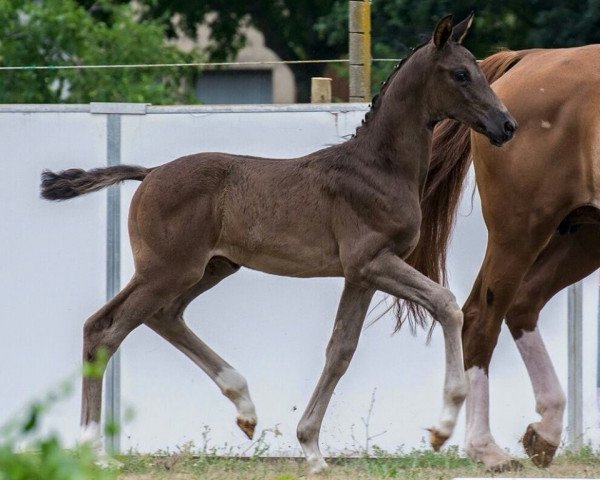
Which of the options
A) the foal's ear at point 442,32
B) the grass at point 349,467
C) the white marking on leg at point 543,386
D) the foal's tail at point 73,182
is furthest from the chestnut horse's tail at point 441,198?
the foal's tail at point 73,182

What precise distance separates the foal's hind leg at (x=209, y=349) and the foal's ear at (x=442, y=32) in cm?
122

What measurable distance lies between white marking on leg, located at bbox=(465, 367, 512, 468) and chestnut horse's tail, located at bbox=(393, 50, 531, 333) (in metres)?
0.35

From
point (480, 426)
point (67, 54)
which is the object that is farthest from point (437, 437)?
point (67, 54)

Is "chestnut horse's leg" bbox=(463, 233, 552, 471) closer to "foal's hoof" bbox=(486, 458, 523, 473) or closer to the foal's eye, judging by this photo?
"foal's hoof" bbox=(486, 458, 523, 473)

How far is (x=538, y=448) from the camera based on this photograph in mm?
5328

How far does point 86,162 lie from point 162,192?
1314 mm

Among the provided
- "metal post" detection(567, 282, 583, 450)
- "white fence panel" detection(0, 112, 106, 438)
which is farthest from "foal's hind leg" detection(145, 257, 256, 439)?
"metal post" detection(567, 282, 583, 450)

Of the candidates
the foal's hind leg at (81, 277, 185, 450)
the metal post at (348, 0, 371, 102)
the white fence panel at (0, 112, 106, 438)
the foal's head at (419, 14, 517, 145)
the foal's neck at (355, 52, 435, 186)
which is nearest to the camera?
the foal's head at (419, 14, 517, 145)

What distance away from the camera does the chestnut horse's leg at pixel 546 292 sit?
5473mm

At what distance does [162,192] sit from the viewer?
4.90 m

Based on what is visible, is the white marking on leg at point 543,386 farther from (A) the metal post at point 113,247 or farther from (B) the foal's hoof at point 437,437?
(A) the metal post at point 113,247

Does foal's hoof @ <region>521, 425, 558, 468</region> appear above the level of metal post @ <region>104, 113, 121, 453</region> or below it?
below

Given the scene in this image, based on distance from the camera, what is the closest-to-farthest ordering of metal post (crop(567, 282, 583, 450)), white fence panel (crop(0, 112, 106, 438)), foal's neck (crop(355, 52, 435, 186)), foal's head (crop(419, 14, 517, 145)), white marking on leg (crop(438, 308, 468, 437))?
1. white marking on leg (crop(438, 308, 468, 437))
2. foal's head (crop(419, 14, 517, 145))
3. foal's neck (crop(355, 52, 435, 186))
4. metal post (crop(567, 282, 583, 450))
5. white fence panel (crop(0, 112, 106, 438))

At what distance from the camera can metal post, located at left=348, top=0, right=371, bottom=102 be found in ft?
22.5
